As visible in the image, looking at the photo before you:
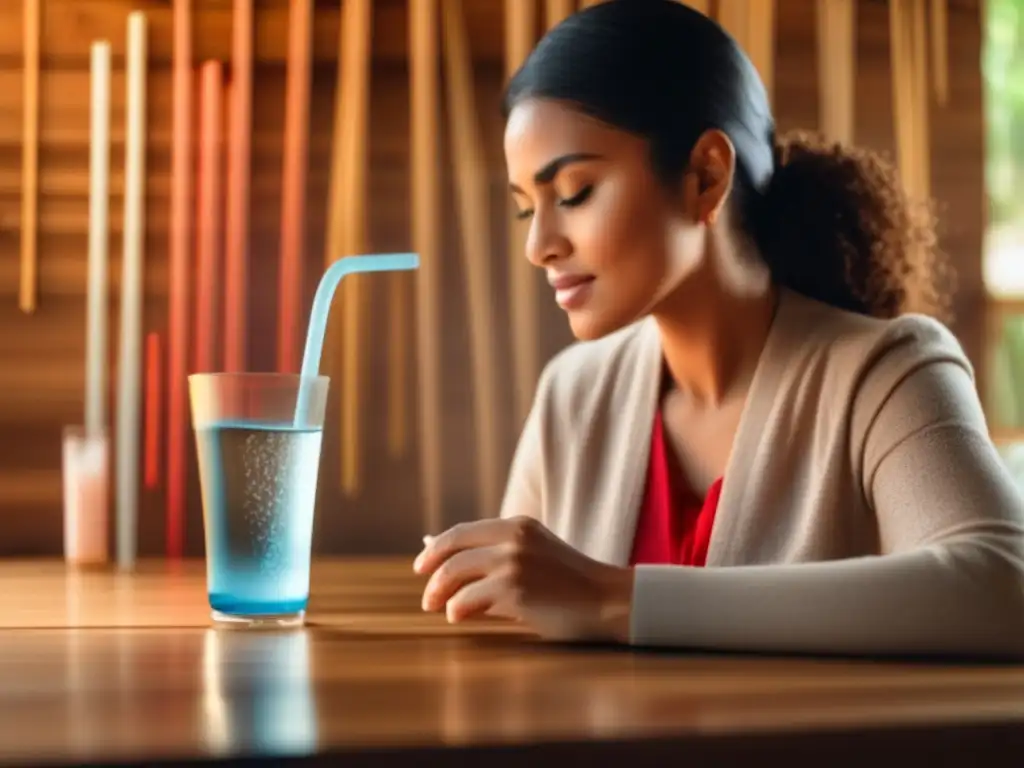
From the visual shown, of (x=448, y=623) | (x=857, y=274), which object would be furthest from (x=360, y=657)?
(x=857, y=274)

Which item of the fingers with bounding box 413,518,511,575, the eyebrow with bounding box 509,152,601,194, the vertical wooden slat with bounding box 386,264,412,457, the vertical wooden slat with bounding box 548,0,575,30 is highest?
the vertical wooden slat with bounding box 548,0,575,30

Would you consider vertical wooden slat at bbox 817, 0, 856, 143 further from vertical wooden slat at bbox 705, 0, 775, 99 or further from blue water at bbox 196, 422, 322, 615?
blue water at bbox 196, 422, 322, 615

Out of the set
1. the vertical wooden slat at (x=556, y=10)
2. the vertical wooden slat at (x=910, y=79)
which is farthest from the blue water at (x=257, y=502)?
the vertical wooden slat at (x=910, y=79)

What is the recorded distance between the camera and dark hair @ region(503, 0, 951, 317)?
1.22 m

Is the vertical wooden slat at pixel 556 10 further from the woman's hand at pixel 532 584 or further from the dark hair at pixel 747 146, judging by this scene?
the woman's hand at pixel 532 584

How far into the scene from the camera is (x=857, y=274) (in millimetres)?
1380

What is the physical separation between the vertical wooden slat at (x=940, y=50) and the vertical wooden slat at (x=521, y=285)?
71 cm

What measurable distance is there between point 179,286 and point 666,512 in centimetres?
98

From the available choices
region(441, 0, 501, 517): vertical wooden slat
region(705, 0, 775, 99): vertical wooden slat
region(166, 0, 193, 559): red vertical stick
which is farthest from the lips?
region(705, 0, 775, 99): vertical wooden slat

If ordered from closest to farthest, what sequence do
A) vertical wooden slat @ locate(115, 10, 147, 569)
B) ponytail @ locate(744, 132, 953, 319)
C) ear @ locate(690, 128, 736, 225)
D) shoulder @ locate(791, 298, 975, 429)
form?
shoulder @ locate(791, 298, 975, 429), ear @ locate(690, 128, 736, 225), ponytail @ locate(744, 132, 953, 319), vertical wooden slat @ locate(115, 10, 147, 569)

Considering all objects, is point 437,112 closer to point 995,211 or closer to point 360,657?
point 995,211

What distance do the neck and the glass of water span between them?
51cm

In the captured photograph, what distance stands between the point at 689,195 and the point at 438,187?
0.82 metres

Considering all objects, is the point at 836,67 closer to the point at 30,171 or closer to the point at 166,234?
the point at 166,234
